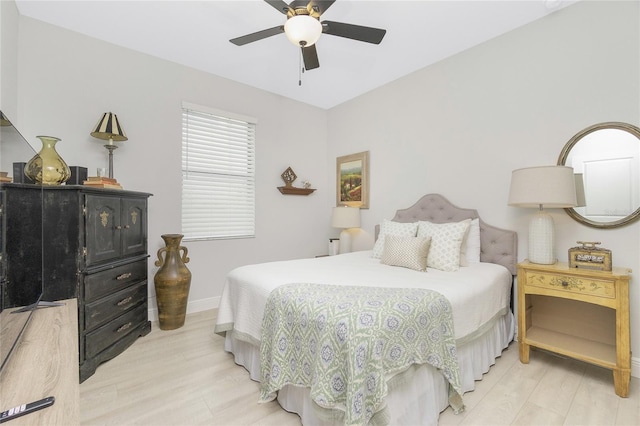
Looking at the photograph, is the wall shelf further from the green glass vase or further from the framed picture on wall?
the green glass vase

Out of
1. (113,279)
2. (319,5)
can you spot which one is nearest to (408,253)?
(319,5)

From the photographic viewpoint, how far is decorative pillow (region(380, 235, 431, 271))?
7.84 feet

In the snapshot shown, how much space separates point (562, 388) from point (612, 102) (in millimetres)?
2069

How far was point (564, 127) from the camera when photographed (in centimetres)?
235

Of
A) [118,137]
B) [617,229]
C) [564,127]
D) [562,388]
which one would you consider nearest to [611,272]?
[617,229]

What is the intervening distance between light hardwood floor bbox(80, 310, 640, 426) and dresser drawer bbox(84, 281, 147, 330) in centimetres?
34

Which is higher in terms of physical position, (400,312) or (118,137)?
(118,137)

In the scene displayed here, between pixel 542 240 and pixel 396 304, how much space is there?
151 cm

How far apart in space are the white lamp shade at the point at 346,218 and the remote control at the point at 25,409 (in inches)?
128

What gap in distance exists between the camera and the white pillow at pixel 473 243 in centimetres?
269

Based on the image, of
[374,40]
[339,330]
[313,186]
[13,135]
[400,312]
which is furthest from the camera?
[313,186]

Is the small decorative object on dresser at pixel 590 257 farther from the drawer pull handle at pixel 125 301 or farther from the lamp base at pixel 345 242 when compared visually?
the drawer pull handle at pixel 125 301

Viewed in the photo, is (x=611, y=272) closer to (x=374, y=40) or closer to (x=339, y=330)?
(x=339, y=330)

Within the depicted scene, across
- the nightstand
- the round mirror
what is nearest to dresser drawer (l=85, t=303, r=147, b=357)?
the nightstand
